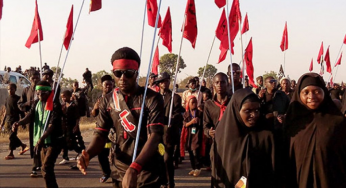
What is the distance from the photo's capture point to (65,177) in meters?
7.41

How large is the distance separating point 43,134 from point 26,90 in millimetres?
3709

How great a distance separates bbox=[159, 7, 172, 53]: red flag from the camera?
9258 mm

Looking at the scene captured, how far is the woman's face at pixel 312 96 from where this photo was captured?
3.42 meters

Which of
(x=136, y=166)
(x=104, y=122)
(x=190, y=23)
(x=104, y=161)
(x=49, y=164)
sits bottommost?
(x=104, y=161)

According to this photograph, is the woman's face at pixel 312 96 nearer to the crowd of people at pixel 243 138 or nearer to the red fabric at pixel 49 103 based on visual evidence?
the crowd of people at pixel 243 138

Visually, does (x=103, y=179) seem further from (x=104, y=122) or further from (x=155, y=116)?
(x=155, y=116)

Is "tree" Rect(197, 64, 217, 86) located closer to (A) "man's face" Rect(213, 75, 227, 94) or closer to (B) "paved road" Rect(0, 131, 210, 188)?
(B) "paved road" Rect(0, 131, 210, 188)

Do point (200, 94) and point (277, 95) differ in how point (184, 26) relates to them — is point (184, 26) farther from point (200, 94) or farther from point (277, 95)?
point (277, 95)

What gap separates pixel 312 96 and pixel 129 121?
5.24 ft

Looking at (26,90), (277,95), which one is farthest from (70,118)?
(277,95)

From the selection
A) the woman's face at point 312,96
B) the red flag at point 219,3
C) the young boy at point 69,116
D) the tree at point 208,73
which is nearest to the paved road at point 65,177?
the young boy at point 69,116

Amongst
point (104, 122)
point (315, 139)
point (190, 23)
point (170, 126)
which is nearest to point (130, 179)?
point (104, 122)

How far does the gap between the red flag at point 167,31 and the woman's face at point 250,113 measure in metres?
5.93

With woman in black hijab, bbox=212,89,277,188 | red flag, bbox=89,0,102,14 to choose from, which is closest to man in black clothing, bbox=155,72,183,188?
red flag, bbox=89,0,102,14
